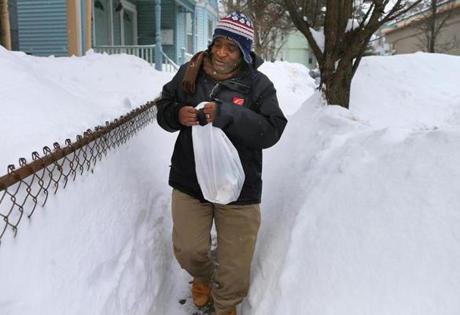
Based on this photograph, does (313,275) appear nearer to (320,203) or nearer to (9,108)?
(320,203)

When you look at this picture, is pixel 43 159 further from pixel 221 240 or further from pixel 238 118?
pixel 221 240

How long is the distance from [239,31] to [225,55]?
0.16 m

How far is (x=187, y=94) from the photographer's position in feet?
9.18

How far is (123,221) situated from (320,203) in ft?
4.39

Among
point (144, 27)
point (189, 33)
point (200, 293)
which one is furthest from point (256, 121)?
point (189, 33)

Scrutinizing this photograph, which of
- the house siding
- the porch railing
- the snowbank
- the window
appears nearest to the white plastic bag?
the snowbank

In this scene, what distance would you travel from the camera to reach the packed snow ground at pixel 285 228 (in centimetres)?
200

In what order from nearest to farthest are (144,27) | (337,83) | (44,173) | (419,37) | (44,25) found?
1. (44,173)
2. (337,83)
3. (44,25)
4. (144,27)
5. (419,37)

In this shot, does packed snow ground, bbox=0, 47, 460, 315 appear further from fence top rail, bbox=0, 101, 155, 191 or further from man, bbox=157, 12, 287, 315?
man, bbox=157, 12, 287, 315

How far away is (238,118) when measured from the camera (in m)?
2.55

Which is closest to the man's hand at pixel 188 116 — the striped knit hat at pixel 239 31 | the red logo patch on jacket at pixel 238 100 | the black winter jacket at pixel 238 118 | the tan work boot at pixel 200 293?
the black winter jacket at pixel 238 118

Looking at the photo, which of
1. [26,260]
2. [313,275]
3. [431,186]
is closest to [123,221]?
[26,260]

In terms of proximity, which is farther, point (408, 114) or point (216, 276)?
point (408, 114)

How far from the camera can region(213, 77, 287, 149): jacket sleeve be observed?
2.56 meters
